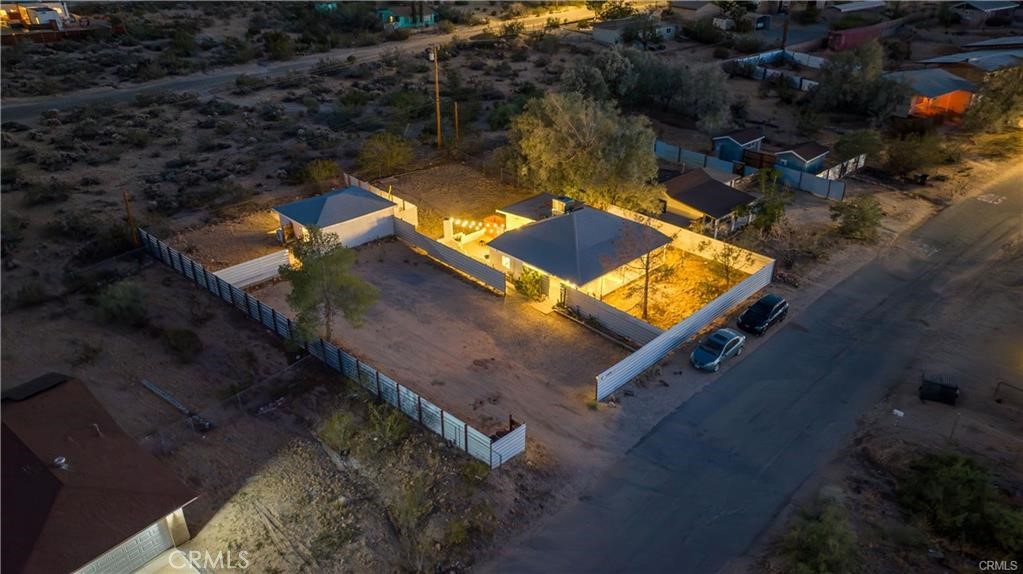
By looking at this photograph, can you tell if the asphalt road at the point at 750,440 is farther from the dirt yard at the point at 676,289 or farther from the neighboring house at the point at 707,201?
the neighboring house at the point at 707,201

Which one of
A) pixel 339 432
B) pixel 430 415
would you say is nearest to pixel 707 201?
pixel 430 415

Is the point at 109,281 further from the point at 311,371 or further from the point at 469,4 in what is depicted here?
the point at 469,4

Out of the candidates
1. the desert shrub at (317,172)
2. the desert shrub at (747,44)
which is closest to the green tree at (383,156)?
the desert shrub at (317,172)

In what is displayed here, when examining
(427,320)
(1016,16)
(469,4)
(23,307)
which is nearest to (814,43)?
(1016,16)

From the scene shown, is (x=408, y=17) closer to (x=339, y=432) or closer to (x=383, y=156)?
A: (x=383, y=156)

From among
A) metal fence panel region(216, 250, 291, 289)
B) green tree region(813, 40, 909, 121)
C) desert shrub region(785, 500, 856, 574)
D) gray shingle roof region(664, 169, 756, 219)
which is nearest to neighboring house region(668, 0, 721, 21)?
green tree region(813, 40, 909, 121)
